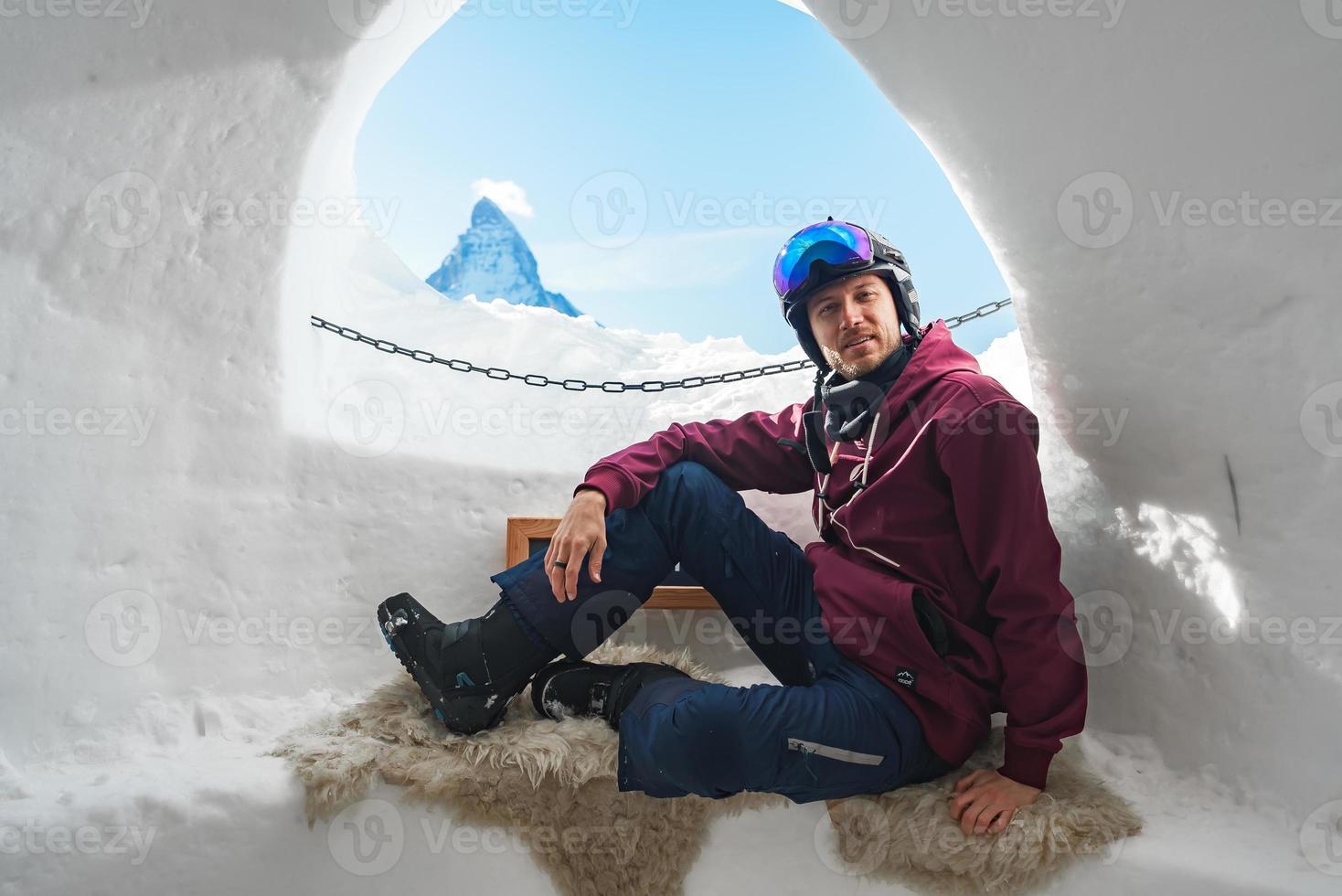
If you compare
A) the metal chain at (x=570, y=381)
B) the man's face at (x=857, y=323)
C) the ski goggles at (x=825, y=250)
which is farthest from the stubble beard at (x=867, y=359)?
the metal chain at (x=570, y=381)

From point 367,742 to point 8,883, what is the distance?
47cm

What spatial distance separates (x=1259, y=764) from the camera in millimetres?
1237

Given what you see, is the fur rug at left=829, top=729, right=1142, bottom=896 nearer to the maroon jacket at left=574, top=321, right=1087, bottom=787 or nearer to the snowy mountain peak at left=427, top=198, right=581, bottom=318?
the maroon jacket at left=574, top=321, right=1087, bottom=787

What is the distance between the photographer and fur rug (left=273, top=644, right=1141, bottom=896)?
1200 mm

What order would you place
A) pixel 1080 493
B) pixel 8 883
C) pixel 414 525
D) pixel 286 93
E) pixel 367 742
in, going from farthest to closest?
pixel 414 525
pixel 286 93
pixel 1080 493
pixel 367 742
pixel 8 883

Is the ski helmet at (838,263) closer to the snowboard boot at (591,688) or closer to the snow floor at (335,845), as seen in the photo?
the snowboard boot at (591,688)

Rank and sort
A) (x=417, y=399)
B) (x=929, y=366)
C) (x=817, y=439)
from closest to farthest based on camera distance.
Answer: (x=929, y=366)
(x=817, y=439)
(x=417, y=399)

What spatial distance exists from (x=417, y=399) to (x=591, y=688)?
110 cm

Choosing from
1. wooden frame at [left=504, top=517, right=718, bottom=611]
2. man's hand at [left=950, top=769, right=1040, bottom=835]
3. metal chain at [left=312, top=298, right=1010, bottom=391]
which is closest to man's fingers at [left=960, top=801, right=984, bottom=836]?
man's hand at [left=950, top=769, right=1040, bottom=835]

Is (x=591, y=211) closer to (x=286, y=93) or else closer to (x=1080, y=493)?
(x=286, y=93)

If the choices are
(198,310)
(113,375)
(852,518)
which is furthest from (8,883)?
(852,518)

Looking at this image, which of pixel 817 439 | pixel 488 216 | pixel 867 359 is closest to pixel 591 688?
pixel 817 439

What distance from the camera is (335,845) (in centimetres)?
126

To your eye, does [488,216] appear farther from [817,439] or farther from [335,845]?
[335,845]
